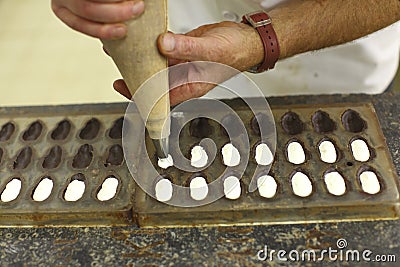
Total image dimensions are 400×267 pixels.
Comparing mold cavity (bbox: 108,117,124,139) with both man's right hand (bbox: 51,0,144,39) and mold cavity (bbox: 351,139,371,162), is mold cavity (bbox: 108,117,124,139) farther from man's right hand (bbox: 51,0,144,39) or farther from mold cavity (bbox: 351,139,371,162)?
mold cavity (bbox: 351,139,371,162)

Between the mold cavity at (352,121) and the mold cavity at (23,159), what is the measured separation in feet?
2.31

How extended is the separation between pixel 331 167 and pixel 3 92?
6.78ft

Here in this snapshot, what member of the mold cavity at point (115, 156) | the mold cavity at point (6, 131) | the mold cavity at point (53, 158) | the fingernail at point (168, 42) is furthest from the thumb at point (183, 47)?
the mold cavity at point (6, 131)

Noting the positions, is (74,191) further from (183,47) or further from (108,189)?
(183,47)

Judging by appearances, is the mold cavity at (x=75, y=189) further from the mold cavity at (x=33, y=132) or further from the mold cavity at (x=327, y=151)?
the mold cavity at (x=327, y=151)

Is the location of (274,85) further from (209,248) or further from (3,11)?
(3,11)

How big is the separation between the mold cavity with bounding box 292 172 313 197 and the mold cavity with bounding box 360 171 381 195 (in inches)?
4.0

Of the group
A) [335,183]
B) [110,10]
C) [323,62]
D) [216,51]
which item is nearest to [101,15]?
[110,10]

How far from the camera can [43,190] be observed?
113cm

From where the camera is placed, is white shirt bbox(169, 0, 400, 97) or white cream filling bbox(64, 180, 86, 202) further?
white shirt bbox(169, 0, 400, 97)

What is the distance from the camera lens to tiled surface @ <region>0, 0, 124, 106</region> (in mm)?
2699

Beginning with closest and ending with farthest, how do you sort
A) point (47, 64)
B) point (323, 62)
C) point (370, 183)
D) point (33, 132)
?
point (370, 183) → point (33, 132) → point (323, 62) → point (47, 64)

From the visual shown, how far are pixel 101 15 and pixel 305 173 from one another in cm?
52

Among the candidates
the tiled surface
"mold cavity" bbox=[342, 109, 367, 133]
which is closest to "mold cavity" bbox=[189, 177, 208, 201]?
"mold cavity" bbox=[342, 109, 367, 133]
